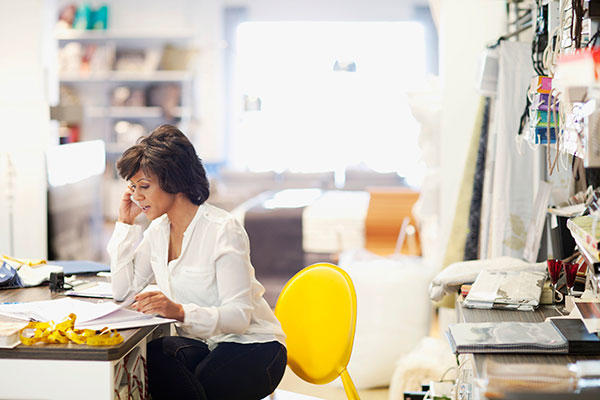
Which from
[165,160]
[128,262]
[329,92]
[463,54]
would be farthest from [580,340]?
[329,92]

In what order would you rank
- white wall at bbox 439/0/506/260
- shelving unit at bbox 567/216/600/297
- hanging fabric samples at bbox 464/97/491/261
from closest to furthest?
shelving unit at bbox 567/216/600/297
hanging fabric samples at bbox 464/97/491/261
white wall at bbox 439/0/506/260

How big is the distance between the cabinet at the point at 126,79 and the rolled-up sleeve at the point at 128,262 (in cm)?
691

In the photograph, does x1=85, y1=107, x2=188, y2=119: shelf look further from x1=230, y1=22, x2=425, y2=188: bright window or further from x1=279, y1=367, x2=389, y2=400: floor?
x1=279, y1=367, x2=389, y2=400: floor

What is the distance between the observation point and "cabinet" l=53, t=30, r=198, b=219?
917 cm

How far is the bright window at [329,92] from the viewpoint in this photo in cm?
939

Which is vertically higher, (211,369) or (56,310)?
(56,310)

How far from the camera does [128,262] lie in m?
2.36

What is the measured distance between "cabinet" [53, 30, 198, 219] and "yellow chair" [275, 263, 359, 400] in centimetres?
695

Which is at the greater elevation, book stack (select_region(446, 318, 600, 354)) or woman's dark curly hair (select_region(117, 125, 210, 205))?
woman's dark curly hair (select_region(117, 125, 210, 205))

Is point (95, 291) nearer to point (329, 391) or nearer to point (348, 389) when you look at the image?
point (348, 389)

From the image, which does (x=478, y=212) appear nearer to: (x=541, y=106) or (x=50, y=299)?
(x=541, y=106)

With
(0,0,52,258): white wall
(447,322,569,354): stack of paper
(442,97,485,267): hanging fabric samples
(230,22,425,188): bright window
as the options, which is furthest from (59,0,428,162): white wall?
(447,322,569,354): stack of paper

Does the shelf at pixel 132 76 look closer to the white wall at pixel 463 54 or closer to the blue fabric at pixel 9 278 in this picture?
the white wall at pixel 463 54

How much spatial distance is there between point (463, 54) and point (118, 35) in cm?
623
